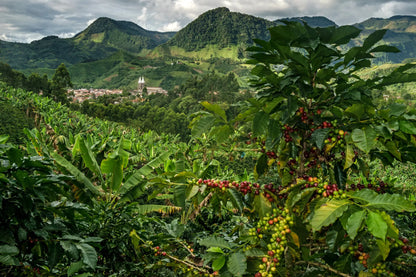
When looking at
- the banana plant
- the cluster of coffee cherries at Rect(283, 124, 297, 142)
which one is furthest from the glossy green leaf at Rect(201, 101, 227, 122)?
the banana plant

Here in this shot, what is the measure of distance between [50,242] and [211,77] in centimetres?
5680

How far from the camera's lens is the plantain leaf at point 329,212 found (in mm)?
873

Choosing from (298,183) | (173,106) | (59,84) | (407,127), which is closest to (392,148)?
(407,127)

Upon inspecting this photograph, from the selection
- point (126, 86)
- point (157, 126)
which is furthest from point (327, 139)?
point (126, 86)

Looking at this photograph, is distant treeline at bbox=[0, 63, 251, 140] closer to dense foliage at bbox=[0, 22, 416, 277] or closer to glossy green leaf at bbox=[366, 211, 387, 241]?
dense foliage at bbox=[0, 22, 416, 277]

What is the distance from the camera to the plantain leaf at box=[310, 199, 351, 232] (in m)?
0.87

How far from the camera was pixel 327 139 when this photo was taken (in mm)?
1182

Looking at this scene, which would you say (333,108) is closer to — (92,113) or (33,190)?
(33,190)

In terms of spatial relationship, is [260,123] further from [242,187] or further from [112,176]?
[112,176]

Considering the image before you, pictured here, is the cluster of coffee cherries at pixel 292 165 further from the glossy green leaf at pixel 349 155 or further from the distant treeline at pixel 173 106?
the distant treeline at pixel 173 106

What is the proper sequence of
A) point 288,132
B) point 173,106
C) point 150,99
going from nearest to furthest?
point 288,132, point 173,106, point 150,99

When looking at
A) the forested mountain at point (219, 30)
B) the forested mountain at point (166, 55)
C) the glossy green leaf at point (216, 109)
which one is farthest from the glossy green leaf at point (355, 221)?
the forested mountain at point (219, 30)

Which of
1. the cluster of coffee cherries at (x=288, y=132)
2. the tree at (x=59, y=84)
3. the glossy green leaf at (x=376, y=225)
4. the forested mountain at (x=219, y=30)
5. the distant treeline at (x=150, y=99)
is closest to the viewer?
the glossy green leaf at (x=376, y=225)

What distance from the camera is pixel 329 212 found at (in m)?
0.89
